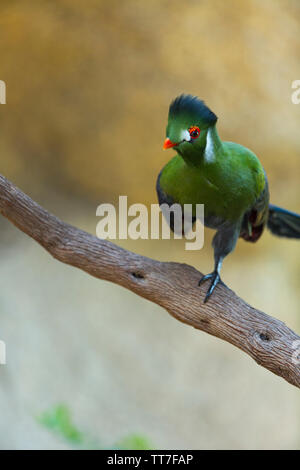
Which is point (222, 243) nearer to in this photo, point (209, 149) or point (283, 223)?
point (283, 223)

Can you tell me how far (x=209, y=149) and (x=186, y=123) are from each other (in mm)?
196

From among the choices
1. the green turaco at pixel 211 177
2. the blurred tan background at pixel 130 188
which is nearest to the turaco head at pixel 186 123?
the green turaco at pixel 211 177

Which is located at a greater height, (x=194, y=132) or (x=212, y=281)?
(x=194, y=132)

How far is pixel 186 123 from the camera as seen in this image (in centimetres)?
206

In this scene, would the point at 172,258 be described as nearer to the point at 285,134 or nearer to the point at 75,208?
the point at 75,208

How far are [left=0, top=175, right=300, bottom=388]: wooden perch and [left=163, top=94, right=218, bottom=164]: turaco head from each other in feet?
2.03

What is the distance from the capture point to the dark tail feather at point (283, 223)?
2.84 m

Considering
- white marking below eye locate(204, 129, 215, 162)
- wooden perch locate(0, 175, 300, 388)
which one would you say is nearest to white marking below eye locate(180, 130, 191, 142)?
white marking below eye locate(204, 129, 215, 162)

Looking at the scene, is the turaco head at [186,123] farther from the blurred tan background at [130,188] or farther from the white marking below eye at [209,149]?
the blurred tan background at [130,188]

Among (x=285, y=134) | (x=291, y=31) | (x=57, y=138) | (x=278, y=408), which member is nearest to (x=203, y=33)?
(x=291, y=31)

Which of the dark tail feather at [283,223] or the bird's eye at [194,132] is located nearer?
the bird's eye at [194,132]

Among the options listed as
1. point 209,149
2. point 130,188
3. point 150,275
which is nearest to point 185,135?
point 209,149

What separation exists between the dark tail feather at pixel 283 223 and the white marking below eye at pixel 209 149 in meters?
0.76

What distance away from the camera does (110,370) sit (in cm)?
458
